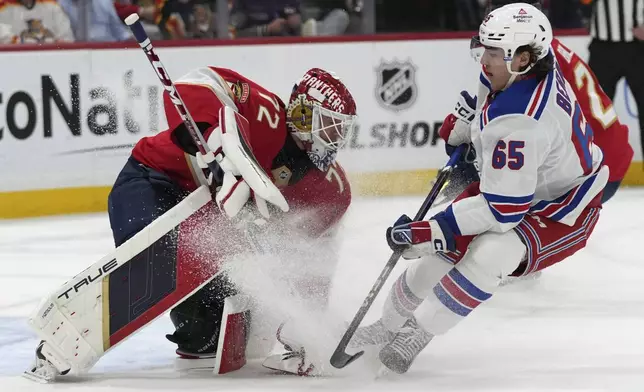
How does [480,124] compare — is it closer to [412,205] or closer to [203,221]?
[203,221]

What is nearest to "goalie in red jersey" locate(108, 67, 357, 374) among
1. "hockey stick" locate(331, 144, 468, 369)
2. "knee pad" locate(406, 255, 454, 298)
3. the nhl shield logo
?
"hockey stick" locate(331, 144, 468, 369)

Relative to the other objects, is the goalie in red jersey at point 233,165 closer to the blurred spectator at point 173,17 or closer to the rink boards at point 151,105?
the rink boards at point 151,105

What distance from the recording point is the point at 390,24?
562cm

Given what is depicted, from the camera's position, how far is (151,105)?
5.13 m

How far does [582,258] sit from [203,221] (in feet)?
6.77

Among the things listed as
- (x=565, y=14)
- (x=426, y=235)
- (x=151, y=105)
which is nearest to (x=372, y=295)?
(x=426, y=235)

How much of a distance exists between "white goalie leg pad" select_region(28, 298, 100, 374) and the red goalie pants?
0.92 metres

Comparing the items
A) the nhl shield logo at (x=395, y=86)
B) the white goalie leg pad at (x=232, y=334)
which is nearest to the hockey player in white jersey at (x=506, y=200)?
the white goalie leg pad at (x=232, y=334)

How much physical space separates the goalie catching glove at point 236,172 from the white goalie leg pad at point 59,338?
0.47m

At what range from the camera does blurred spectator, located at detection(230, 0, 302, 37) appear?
215 inches

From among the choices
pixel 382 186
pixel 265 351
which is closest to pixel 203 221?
pixel 265 351

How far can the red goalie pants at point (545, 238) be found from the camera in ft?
8.95

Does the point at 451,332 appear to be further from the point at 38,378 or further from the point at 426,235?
the point at 38,378

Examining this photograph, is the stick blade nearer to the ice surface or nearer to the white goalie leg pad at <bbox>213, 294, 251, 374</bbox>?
the ice surface
